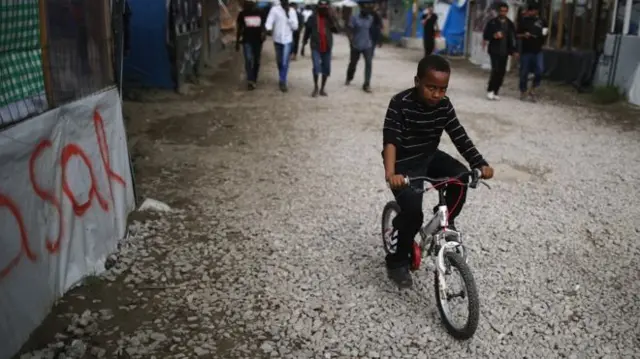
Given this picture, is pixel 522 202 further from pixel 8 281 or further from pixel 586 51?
pixel 586 51

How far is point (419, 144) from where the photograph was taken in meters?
3.68

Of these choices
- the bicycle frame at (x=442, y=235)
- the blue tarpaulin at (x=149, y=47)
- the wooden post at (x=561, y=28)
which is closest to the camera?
the bicycle frame at (x=442, y=235)

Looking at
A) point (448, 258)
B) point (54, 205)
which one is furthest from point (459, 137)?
point (54, 205)

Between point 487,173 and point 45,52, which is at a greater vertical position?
point 45,52

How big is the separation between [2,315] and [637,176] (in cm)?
671

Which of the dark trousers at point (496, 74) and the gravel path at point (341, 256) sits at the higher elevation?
the dark trousers at point (496, 74)

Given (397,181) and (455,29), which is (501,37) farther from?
(455,29)

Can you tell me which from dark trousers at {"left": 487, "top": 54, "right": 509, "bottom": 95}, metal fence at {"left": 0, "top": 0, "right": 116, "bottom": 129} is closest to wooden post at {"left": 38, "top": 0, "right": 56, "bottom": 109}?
metal fence at {"left": 0, "top": 0, "right": 116, "bottom": 129}

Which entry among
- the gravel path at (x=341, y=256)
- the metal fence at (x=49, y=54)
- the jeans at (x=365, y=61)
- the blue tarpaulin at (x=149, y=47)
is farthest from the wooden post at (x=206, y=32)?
the metal fence at (x=49, y=54)

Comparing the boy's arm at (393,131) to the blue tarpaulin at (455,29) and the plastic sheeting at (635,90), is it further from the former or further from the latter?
the blue tarpaulin at (455,29)

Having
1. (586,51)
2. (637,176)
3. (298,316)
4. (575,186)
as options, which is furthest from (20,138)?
(586,51)

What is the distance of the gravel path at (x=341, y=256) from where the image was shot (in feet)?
11.3

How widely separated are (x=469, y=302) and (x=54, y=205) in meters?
A: 2.62

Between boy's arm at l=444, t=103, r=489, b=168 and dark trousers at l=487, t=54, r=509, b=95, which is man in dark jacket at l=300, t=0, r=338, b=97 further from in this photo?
boy's arm at l=444, t=103, r=489, b=168
